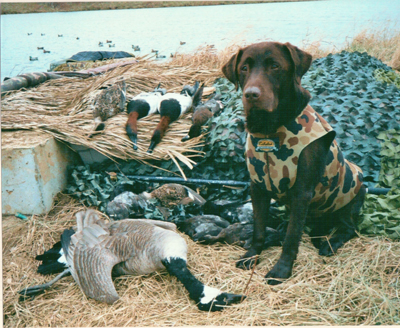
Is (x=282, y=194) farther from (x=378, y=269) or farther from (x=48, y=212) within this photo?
(x=48, y=212)

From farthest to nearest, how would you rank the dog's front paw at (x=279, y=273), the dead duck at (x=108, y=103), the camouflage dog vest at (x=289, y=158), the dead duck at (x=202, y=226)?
the dead duck at (x=108, y=103)
the dead duck at (x=202, y=226)
the dog's front paw at (x=279, y=273)
the camouflage dog vest at (x=289, y=158)

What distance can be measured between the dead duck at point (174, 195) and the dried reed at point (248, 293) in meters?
0.75

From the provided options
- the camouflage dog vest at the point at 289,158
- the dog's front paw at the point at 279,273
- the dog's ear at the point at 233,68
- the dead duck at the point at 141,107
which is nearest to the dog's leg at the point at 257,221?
the camouflage dog vest at the point at 289,158

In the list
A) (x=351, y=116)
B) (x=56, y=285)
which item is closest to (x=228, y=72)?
(x=56, y=285)

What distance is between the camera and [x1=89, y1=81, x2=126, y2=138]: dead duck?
4473mm

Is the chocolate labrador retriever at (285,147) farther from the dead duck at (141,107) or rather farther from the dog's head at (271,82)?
the dead duck at (141,107)

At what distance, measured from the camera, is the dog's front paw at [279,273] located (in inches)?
101

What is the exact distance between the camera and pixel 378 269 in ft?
8.67

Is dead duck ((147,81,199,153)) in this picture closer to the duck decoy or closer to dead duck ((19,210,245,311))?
the duck decoy

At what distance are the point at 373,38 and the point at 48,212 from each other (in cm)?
574

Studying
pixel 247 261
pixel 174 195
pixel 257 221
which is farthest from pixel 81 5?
pixel 247 261

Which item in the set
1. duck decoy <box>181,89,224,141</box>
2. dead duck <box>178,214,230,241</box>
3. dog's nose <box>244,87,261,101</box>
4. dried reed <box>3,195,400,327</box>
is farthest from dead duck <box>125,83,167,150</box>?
dog's nose <box>244,87,261,101</box>

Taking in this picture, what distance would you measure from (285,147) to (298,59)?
1.86 ft

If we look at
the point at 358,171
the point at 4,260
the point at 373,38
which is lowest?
the point at 4,260
